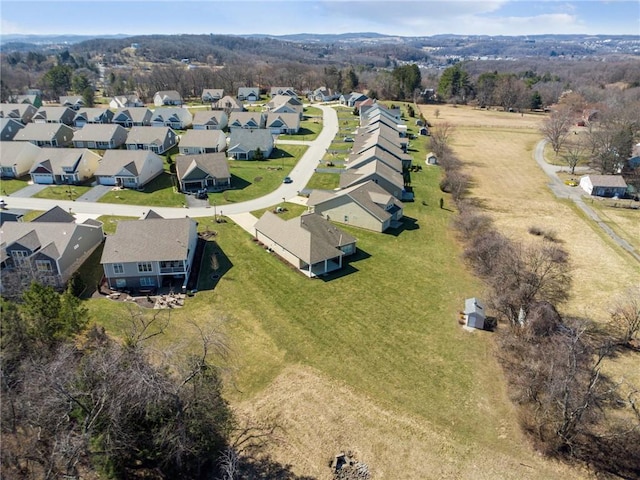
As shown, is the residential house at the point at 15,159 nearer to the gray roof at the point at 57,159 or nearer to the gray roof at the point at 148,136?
the gray roof at the point at 57,159

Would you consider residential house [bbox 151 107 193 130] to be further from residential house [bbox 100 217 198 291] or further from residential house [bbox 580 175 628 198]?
residential house [bbox 580 175 628 198]

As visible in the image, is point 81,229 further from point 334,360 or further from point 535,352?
point 535,352

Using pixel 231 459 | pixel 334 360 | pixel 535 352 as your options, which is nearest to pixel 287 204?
pixel 334 360

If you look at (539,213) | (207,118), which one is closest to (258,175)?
(207,118)

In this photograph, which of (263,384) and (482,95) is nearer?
(263,384)

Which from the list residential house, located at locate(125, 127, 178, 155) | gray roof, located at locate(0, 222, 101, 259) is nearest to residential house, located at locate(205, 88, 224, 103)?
residential house, located at locate(125, 127, 178, 155)

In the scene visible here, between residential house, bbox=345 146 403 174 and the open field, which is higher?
residential house, bbox=345 146 403 174

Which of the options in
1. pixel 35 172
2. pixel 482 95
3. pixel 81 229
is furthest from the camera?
pixel 482 95
